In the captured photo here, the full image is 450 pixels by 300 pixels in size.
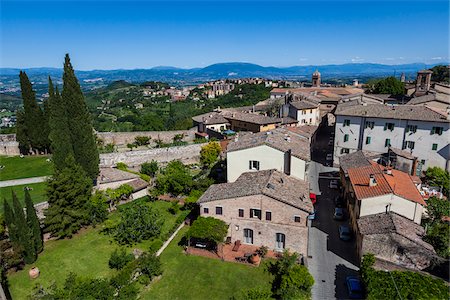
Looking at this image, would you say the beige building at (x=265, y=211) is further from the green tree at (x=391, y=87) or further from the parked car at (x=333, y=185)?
the green tree at (x=391, y=87)

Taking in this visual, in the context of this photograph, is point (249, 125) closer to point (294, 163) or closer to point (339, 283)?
point (294, 163)

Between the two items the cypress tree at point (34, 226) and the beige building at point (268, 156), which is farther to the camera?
the beige building at point (268, 156)

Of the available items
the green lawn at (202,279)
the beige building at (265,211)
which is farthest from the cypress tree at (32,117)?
the green lawn at (202,279)

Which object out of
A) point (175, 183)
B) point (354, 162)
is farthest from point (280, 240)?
point (175, 183)

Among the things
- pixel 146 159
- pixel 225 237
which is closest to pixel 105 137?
pixel 146 159

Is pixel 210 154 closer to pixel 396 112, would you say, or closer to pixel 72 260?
pixel 72 260
